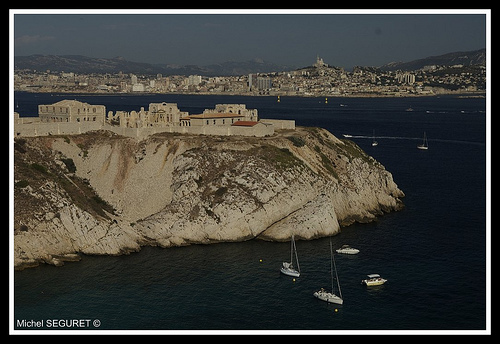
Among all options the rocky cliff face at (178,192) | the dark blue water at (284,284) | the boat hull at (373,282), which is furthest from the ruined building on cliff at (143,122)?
the boat hull at (373,282)

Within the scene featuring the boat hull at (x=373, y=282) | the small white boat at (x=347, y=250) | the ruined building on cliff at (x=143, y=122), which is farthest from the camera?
the ruined building on cliff at (x=143, y=122)

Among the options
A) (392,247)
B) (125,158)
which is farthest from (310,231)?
(125,158)

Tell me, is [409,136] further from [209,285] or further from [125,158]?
[209,285]

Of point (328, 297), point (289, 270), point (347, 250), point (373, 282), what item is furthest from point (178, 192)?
point (373, 282)

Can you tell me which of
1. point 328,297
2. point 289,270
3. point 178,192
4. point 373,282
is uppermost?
point 178,192

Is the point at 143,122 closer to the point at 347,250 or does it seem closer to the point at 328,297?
the point at 347,250

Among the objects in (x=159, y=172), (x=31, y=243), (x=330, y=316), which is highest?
(x=159, y=172)

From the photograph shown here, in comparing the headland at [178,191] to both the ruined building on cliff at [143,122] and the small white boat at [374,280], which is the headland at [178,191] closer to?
the ruined building on cliff at [143,122]
